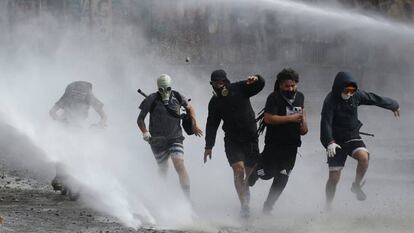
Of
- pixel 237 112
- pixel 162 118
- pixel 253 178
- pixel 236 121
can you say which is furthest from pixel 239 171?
pixel 162 118

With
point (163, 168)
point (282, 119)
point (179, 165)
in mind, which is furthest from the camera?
point (163, 168)

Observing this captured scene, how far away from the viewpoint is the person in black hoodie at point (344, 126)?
35.2 feet

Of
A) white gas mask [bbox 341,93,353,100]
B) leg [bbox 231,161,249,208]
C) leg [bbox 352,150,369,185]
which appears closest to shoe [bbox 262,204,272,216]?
leg [bbox 231,161,249,208]

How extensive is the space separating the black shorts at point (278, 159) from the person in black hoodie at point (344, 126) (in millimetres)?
418

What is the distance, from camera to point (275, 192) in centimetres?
1080

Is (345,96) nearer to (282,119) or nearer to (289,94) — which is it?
(289,94)

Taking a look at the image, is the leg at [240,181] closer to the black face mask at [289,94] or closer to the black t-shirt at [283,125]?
the black t-shirt at [283,125]

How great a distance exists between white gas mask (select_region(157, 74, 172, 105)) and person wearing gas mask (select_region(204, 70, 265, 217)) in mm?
719

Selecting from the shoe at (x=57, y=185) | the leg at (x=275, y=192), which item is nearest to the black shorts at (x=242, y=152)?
the leg at (x=275, y=192)

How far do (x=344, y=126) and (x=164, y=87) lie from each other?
2.29 meters

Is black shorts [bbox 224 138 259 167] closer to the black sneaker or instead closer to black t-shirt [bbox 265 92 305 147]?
black t-shirt [bbox 265 92 305 147]

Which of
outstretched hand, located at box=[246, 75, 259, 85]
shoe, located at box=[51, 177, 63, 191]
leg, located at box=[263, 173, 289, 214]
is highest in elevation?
outstretched hand, located at box=[246, 75, 259, 85]

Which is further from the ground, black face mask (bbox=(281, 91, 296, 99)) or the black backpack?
black face mask (bbox=(281, 91, 296, 99))

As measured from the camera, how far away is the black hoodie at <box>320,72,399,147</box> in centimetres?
1073
